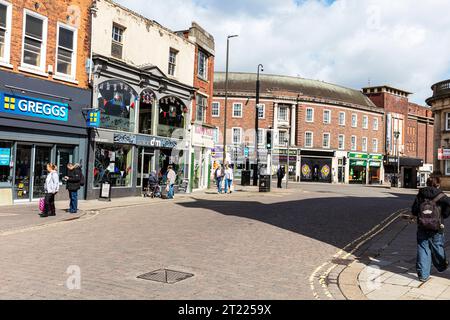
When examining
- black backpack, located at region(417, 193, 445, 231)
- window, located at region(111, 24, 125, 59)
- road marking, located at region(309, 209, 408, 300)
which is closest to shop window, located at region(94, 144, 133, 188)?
window, located at region(111, 24, 125, 59)

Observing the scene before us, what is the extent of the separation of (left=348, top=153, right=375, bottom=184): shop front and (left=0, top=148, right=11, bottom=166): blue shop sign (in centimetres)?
5079

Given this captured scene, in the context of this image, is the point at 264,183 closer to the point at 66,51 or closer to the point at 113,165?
the point at 113,165

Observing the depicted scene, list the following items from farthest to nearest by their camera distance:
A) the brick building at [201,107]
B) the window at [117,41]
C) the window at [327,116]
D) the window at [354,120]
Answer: the window at [354,120]
the window at [327,116]
the brick building at [201,107]
the window at [117,41]

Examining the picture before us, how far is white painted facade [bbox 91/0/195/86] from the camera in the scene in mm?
19734

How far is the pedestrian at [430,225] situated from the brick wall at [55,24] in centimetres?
1445

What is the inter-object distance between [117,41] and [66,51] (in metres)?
3.41

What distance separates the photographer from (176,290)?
235 inches

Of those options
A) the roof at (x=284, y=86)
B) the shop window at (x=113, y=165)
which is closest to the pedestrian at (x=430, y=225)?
the shop window at (x=113, y=165)

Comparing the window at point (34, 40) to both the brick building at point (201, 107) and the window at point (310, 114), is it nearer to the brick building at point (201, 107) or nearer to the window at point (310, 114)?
the brick building at point (201, 107)

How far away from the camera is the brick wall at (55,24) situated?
15.8 meters

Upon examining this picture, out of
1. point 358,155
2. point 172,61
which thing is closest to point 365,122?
point 358,155

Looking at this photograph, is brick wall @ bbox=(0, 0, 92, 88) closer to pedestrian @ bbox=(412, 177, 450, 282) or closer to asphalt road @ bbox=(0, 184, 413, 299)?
asphalt road @ bbox=(0, 184, 413, 299)

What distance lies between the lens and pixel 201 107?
28.9 meters
